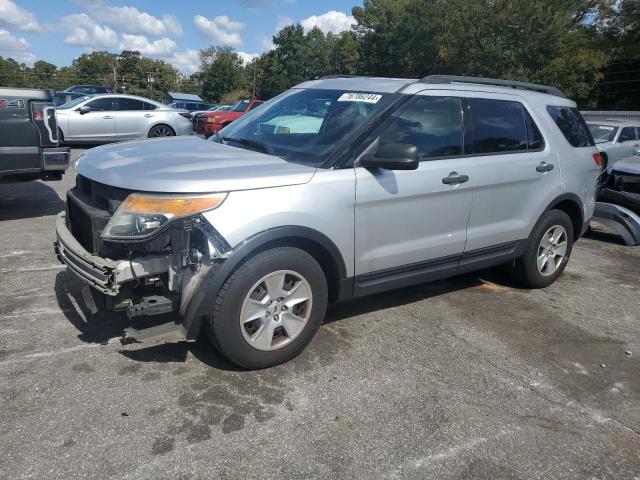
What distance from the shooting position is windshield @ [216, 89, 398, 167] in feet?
12.1

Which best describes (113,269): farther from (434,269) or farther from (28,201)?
(28,201)

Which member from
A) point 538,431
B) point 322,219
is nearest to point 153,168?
point 322,219

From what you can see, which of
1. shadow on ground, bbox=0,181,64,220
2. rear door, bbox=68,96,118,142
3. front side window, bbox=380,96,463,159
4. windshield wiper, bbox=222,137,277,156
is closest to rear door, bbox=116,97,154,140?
rear door, bbox=68,96,118,142

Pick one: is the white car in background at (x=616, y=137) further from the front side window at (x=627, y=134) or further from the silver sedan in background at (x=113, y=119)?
the silver sedan in background at (x=113, y=119)

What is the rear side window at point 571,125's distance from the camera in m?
5.12

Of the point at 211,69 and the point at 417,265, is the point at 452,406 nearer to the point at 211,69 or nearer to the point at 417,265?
the point at 417,265

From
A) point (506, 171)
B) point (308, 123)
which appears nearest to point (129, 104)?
point (308, 123)

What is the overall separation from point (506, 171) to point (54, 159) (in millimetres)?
5339

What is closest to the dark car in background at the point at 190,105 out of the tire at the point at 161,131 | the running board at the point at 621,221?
the tire at the point at 161,131

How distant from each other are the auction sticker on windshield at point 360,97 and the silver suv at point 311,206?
0.01 meters

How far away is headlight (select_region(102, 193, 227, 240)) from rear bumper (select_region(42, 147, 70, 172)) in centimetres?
423

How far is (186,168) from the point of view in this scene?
10.6 feet

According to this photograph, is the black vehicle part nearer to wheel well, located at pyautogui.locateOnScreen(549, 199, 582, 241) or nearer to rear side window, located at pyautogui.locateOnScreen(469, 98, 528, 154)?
rear side window, located at pyautogui.locateOnScreen(469, 98, 528, 154)

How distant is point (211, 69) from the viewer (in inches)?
3305
